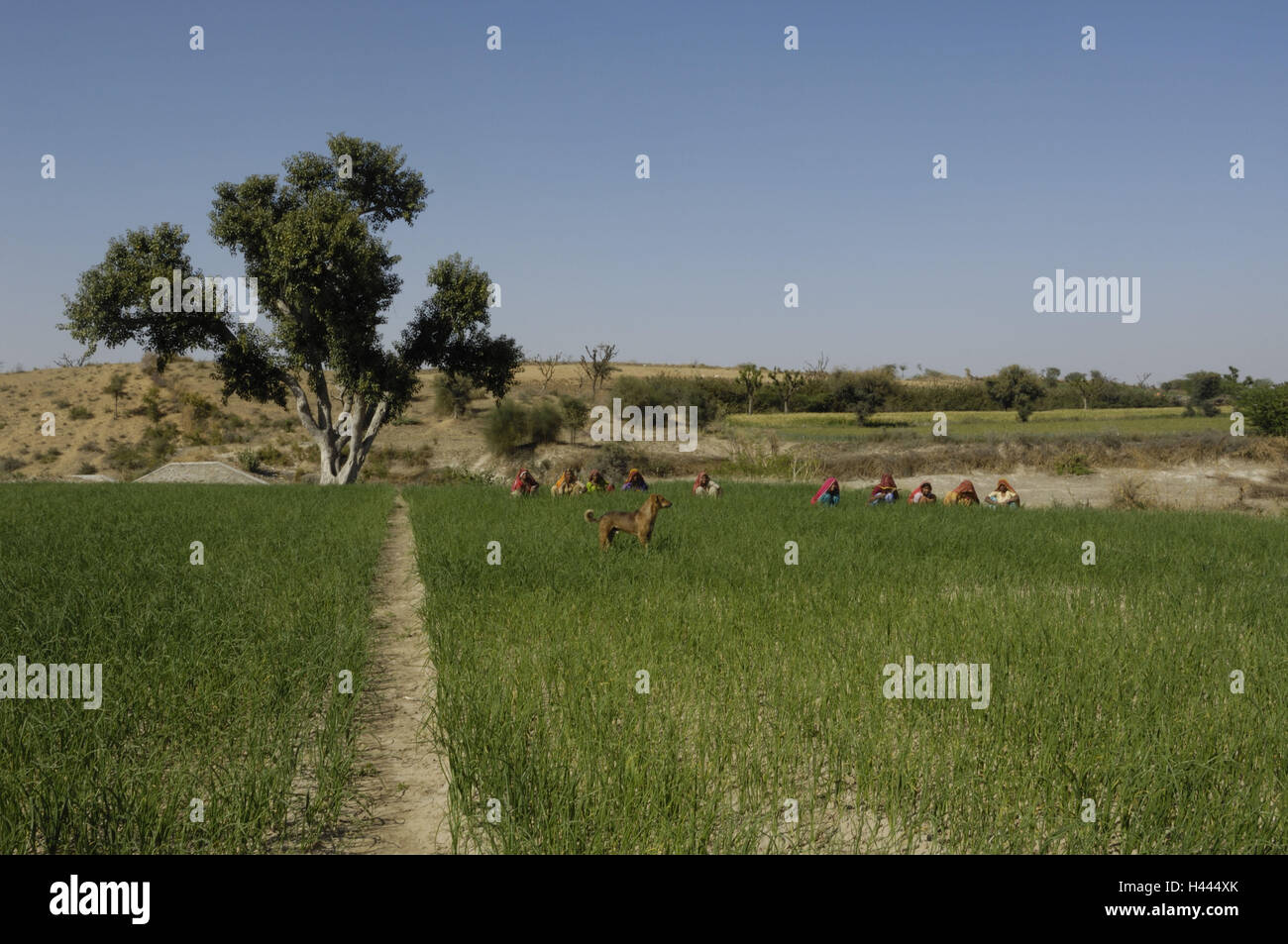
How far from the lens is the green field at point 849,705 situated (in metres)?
3.46

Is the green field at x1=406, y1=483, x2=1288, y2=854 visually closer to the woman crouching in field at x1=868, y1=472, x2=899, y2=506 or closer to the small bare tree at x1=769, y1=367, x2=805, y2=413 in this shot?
the woman crouching in field at x1=868, y1=472, x2=899, y2=506

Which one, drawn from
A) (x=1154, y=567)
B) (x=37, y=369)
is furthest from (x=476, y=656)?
(x=37, y=369)

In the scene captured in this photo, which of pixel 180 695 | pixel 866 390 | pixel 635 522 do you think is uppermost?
pixel 866 390

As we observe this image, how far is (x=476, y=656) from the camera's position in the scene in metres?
5.69

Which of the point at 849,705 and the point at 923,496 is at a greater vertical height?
the point at 923,496

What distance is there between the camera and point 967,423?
55.5 m

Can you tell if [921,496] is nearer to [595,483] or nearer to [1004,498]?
[1004,498]

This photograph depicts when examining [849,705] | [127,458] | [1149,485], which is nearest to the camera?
[849,705]

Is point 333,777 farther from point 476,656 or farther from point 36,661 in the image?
point 36,661
